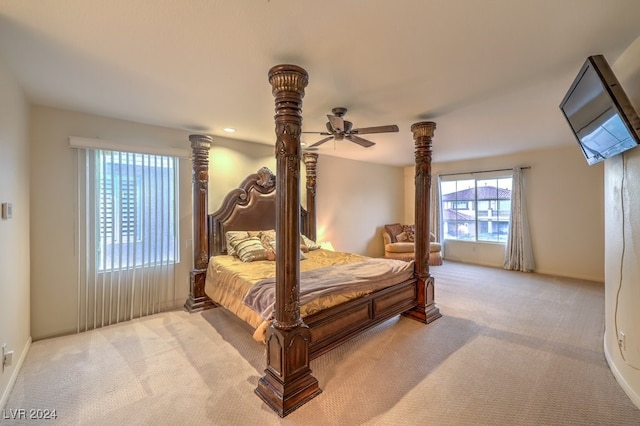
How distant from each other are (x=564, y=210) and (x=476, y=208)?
1.53 meters

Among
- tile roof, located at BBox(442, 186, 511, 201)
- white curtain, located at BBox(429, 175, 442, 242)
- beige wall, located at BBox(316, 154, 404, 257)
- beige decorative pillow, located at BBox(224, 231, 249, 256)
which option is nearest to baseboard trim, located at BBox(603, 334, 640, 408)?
beige decorative pillow, located at BBox(224, 231, 249, 256)

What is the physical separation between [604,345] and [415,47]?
3.10 m

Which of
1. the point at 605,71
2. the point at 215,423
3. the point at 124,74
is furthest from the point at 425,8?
the point at 215,423

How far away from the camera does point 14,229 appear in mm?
2146

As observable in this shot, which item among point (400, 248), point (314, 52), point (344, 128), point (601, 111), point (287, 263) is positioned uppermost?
point (314, 52)

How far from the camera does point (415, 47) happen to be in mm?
1757

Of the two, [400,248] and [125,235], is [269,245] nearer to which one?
[125,235]

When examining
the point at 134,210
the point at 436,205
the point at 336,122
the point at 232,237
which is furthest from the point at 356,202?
the point at 134,210

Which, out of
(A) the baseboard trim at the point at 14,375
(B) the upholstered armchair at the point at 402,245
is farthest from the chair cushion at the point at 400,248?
(A) the baseboard trim at the point at 14,375

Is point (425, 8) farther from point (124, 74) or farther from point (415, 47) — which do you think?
point (124, 74)

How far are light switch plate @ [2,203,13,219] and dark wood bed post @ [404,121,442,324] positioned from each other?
3.64 metres

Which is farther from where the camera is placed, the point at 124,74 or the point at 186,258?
the point at 186,258

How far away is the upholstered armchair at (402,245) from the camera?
6.00 meters

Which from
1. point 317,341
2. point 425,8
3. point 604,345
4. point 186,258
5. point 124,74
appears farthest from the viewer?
point 186,258
